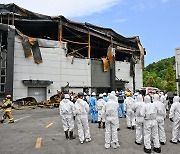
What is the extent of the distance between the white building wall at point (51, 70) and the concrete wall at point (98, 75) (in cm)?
79

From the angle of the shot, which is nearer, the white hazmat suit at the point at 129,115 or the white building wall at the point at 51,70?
the white hazmat suit at the point at 129,115

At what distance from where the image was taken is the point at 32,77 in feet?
78.5

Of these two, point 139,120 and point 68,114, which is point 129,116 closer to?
point 139,120

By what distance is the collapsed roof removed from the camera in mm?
24839

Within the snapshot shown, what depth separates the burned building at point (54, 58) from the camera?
2270 centimetres

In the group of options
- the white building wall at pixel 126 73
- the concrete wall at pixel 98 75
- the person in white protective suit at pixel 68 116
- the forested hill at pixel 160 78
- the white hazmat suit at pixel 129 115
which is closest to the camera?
the person in white protective suit at pixel 68 116

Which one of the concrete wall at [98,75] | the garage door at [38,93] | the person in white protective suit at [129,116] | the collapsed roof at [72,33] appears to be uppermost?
the collapsed roof at [72,33]

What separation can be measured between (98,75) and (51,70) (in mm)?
7373

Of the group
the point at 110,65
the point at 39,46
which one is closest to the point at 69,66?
the point at 39,46

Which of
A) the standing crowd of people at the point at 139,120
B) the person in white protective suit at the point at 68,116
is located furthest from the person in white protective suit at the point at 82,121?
the person in white protective suit at the point at 68,116

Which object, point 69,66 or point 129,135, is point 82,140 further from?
point 69,66

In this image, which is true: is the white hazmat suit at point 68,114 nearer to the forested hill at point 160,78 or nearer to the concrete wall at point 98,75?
the concrete wall at point 98,75

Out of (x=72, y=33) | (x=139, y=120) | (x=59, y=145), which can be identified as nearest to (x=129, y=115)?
(x=139, y=120)

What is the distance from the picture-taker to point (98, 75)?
1182 inches
